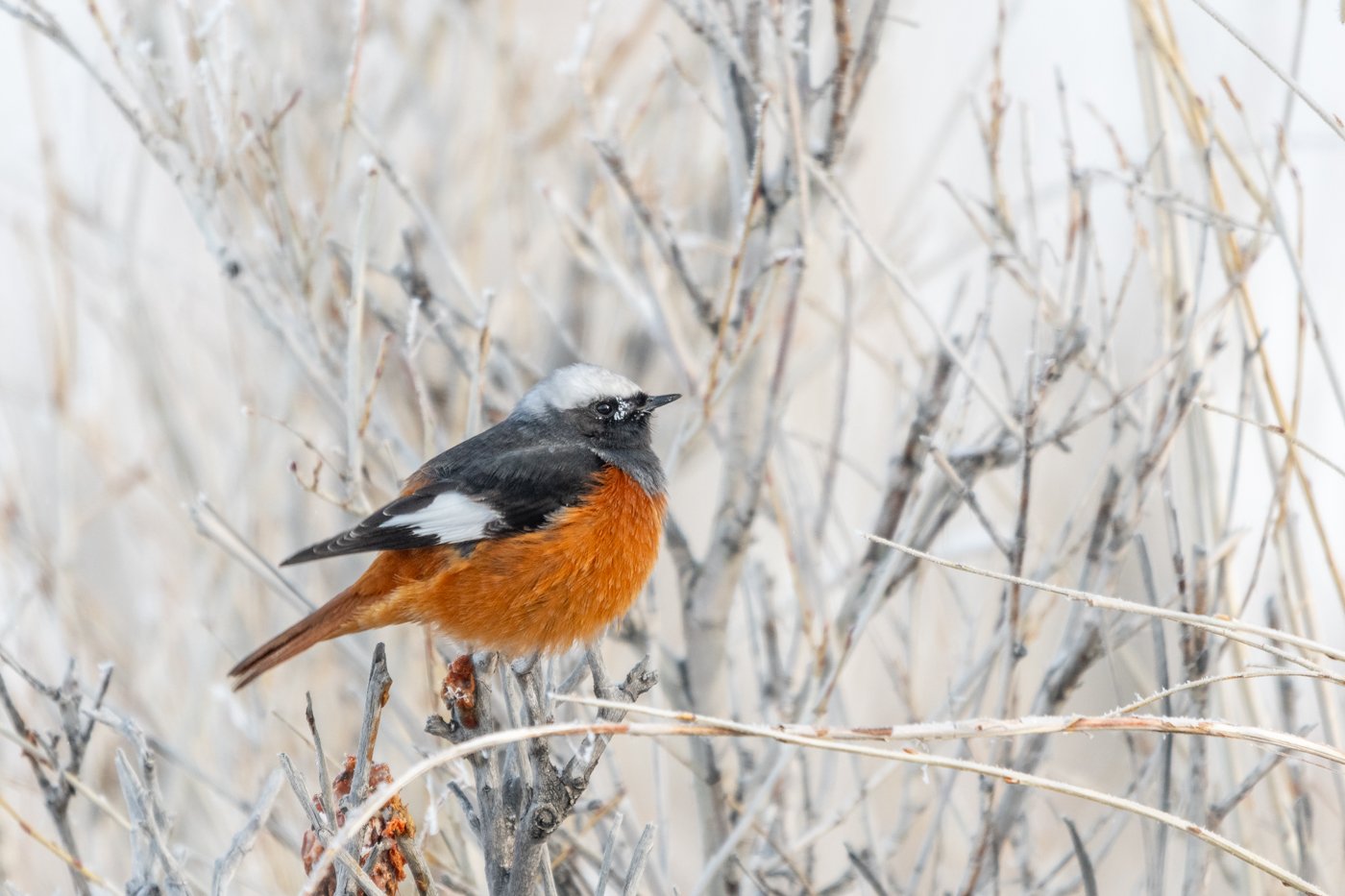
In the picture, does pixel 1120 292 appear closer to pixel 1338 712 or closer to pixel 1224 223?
pixel 1224 223

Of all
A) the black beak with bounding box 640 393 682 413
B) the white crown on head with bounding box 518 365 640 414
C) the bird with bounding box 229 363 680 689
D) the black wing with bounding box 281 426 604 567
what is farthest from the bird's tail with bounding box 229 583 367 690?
the black beak with bounding box 640 393 682 413

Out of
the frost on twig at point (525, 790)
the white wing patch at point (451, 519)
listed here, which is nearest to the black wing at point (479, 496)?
the white wing patch at point (451, 519)

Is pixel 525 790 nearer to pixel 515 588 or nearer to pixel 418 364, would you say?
pixel 515 588

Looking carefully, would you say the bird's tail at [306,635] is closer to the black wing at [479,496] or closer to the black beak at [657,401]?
the black wing at [479,496]

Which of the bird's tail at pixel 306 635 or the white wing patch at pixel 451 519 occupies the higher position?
the white wing patch at pixel 451 519

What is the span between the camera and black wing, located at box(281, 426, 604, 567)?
243 centimetres

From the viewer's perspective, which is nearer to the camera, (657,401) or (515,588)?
(515,588)

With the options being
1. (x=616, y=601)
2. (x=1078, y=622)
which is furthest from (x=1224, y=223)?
(x=616, y=601)

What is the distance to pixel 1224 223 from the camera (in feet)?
7.42

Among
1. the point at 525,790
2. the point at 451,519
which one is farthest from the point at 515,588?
the point at 525,790

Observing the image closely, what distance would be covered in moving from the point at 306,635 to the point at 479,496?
0.45 metres

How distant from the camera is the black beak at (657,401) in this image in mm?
2832

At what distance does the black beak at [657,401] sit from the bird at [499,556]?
0.77ft

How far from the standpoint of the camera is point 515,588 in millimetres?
2572
